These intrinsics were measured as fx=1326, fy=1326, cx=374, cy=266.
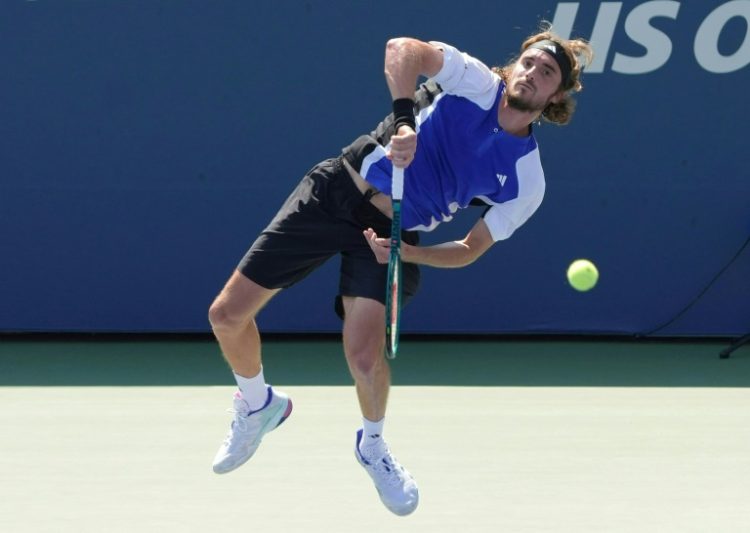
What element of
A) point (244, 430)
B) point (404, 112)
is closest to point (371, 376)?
point (244, 430)

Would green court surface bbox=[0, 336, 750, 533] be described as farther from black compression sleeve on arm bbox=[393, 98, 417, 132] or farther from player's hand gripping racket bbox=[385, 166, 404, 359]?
black compression sleeve on arm bbox=[393, 98, 417, 132]

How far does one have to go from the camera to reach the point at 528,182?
13.4 ft

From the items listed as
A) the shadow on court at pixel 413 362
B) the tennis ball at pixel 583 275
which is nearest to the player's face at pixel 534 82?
the tennis ball at pixel 583 275

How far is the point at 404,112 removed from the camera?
12.1 feet

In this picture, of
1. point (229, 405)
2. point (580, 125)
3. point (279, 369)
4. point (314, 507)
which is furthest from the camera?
point (580, 125)

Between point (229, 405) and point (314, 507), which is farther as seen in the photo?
point (229, 405)

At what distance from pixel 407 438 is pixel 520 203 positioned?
133cm

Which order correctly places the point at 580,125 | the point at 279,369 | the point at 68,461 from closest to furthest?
1. the point at 68,461
2. the point at 279,369
3. the point at 580,125

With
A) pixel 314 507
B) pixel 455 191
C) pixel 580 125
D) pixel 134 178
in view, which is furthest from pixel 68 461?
pixel 580 125

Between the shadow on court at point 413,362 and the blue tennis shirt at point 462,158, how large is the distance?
2.30 m

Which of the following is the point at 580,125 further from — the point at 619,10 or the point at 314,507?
the point at 314,507

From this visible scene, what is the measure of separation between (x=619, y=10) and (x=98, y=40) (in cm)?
278

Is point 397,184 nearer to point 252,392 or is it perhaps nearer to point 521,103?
point 521,103

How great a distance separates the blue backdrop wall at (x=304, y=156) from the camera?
7.07m
